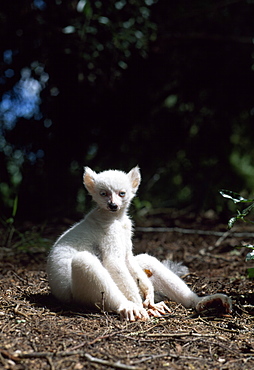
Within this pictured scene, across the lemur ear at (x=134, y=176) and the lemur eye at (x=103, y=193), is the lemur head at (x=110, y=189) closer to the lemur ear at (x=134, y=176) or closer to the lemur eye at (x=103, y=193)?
the lemur eye at (x=103, y=193)

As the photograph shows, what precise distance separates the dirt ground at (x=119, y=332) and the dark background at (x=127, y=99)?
273cm

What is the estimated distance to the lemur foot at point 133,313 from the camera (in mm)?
3104

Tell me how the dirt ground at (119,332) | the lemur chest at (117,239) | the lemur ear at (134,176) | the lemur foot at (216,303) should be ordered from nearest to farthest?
the dirt ground at (119,332) < the lemur foot at (216,303) < the lemur chest at (117,239) < the lemur ear at (134,176)

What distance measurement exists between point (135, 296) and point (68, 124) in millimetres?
4569

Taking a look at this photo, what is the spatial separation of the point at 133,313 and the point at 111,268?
42 cm

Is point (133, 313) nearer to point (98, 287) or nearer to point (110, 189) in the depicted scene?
point (98, 287)

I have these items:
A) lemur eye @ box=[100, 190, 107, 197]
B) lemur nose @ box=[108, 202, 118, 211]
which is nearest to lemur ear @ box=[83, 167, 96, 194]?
lemur eye @ box=[100, 190, 107, 197]

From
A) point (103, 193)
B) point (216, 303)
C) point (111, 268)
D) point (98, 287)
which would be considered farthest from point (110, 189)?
A: point (216, 303)

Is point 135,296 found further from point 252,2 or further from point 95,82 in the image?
point 252,2

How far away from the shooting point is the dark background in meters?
6.33

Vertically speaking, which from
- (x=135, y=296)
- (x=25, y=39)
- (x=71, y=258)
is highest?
(x=25, y=39)

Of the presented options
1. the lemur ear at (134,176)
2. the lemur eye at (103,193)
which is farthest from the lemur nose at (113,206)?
A: the lemur ear at (134,176)

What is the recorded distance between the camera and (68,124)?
7.36 meters

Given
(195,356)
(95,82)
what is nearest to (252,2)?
(95,82)
